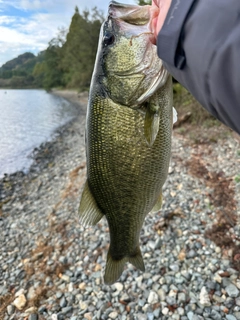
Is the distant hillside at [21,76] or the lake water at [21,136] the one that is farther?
the distant hillside at [21,76]

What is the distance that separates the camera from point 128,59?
79.0 inches

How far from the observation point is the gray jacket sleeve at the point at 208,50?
0.98 metres

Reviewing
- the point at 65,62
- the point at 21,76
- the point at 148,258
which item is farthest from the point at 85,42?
the point at 21,76

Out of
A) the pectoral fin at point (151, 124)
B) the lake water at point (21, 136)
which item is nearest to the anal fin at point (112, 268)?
the pectoral fin at point (151, 124)

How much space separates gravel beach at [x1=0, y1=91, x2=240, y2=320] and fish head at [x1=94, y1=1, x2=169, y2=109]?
2.91 meters

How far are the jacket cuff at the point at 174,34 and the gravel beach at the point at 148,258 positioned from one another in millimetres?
3291

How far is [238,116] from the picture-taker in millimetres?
1042

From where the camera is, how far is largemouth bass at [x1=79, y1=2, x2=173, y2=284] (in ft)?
6.33

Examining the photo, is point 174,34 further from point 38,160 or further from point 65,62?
point 65,62

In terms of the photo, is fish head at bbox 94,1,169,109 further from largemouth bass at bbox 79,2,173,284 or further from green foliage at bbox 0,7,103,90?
green foliage at bbox 0,7,103,90

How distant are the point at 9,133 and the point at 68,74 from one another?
3626cm

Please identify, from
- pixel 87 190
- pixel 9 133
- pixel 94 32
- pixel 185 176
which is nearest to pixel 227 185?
pixel 185 176

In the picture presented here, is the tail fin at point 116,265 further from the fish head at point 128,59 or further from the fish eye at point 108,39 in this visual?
the fish eye at point 108,39

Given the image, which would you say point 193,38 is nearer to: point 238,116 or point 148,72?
point 238,116
